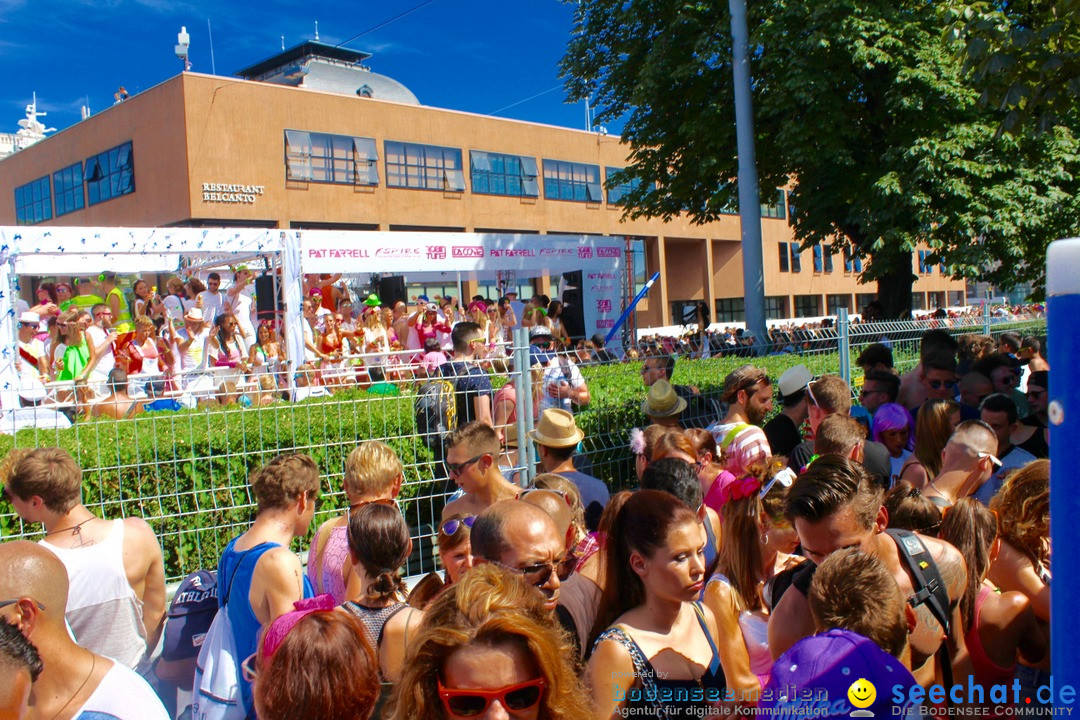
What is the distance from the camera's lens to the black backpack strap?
273 centimetres

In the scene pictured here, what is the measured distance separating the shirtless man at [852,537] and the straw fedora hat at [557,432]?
6.20ft

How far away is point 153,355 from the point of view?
11.5 meters

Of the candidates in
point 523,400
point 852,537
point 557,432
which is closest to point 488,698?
point 852,537

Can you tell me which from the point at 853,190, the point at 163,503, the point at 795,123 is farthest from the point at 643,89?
the point at 163,503

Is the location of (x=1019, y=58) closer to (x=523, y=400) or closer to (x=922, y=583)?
(x=523, y=400)

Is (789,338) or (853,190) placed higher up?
(853,190)

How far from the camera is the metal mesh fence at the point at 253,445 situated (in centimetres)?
504

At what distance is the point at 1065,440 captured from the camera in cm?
110

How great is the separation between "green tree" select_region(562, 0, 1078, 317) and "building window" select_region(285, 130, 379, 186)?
1935cm

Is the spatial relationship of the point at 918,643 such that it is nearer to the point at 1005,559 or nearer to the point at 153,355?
the point at 1005,559

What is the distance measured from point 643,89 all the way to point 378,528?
14.8m

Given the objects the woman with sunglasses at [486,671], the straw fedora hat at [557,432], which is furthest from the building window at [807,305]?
the woman with sunglasses at [486,671]

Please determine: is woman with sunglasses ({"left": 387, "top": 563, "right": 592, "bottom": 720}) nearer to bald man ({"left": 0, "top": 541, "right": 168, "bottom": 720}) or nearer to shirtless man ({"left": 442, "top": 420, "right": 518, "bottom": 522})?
bald man ({"left": 0, "top": 541, "right": 168, "bottom": 720})

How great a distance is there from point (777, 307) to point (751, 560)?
48.9 meters
